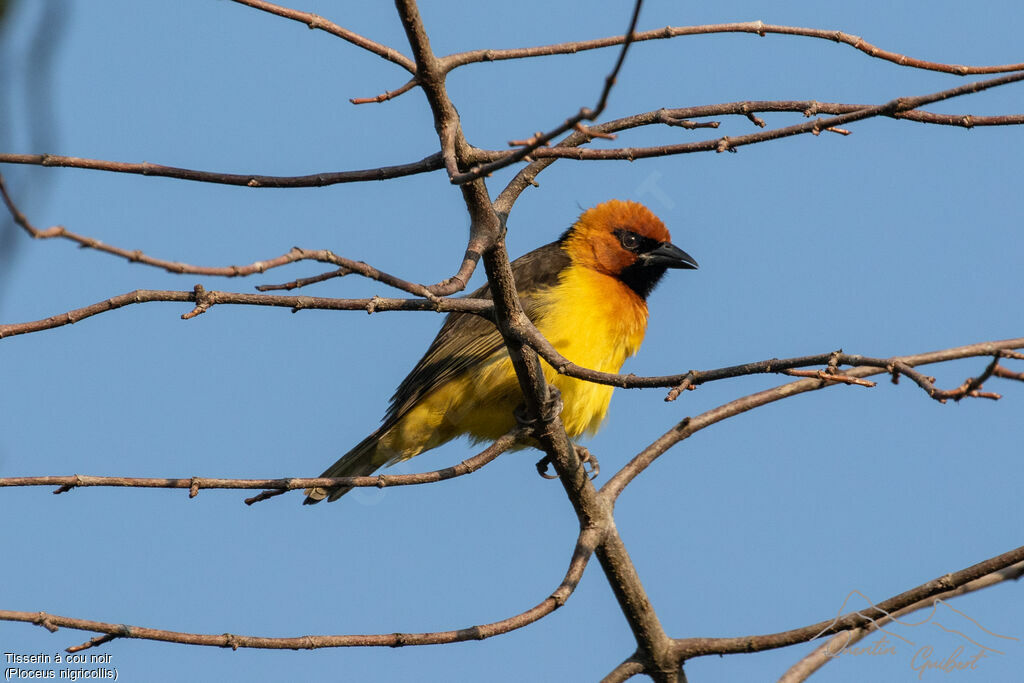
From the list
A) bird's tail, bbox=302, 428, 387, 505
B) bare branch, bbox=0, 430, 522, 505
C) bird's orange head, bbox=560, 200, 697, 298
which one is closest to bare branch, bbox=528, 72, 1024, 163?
bare branch, bbox=0, 430, 522, 505

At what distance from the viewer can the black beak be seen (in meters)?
6.95

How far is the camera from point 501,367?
5.73 metres

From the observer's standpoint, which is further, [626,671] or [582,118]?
[626,671]

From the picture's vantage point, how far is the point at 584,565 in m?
3.90

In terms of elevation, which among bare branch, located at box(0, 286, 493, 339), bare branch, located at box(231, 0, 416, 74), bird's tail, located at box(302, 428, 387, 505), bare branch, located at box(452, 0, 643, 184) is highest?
bird's tail, located at box(302, 428, 387, 505)

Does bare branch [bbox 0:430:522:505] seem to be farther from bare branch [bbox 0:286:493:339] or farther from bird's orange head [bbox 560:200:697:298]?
bird's orange head [bbox 560:200:697:298]

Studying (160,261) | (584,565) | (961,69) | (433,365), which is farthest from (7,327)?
(433,365)

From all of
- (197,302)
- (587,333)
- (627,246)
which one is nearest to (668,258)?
(627,246)

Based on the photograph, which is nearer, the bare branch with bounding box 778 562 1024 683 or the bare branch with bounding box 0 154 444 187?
the bare branch with bounding box 0 154 444 187

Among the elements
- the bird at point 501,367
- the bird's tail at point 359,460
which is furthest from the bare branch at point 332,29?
the bird's tail at point 359,460

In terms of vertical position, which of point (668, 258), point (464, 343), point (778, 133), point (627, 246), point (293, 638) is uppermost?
point (627, 246)

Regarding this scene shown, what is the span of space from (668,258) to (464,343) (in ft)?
5.31

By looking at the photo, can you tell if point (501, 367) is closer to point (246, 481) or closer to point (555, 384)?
point (555, 384)

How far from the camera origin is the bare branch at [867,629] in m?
3.69
